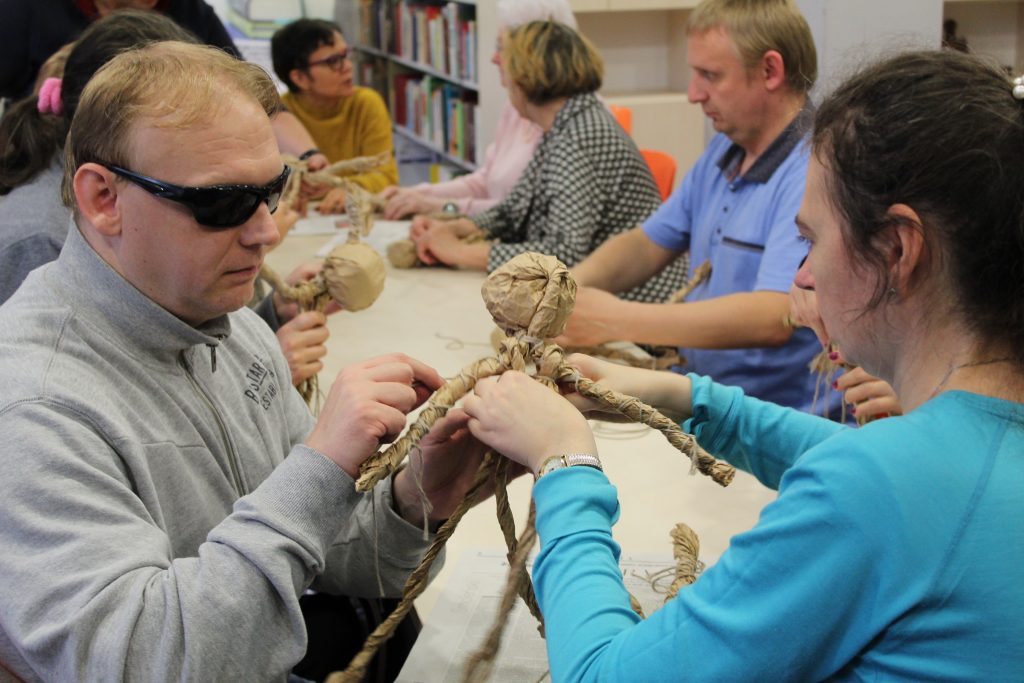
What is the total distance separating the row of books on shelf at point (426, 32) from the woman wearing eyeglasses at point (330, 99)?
1.94 ft

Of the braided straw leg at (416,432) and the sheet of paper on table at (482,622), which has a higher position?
the braided straw leg at (416,432)

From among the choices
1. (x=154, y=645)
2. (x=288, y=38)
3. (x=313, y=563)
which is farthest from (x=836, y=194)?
(x=288, y=38)

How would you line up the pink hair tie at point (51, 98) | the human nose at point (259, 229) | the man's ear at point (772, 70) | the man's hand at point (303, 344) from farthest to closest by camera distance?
1. the man's ear at point (772, 70)
2. the man's hand at point (303, 344)
3. the pink hair tie at point (51, 98)
4. the human nose at point (259, 229)

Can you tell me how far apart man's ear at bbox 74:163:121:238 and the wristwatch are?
0.54 m

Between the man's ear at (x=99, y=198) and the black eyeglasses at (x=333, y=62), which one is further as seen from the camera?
the black eyeglasses at (x=333, y=62)

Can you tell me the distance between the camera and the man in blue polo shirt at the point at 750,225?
213 centimetres

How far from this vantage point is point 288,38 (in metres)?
4.14

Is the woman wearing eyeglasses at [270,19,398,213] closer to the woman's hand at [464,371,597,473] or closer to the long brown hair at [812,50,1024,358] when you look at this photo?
the woman's hand at [464,371,597,473]

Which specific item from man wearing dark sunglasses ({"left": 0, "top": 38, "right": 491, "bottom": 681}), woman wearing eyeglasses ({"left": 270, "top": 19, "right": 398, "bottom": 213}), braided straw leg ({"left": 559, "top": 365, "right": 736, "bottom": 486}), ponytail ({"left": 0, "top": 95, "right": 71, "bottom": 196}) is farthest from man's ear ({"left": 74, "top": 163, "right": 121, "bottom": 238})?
woman wearing eyeglasses ({"left": 270, "top": 19, "right": 398, "bottom": 213})

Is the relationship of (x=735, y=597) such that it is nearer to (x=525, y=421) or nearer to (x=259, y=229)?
(x=525, y=421)

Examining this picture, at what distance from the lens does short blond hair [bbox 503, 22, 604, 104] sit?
2.97 m

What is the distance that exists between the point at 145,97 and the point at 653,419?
0.63 m

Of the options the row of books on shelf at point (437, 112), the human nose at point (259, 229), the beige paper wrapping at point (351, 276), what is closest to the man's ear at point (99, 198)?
the human nose at point (259, 229)

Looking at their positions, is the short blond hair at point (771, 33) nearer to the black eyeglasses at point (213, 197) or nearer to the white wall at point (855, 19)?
the white wall at point (855, 19)
